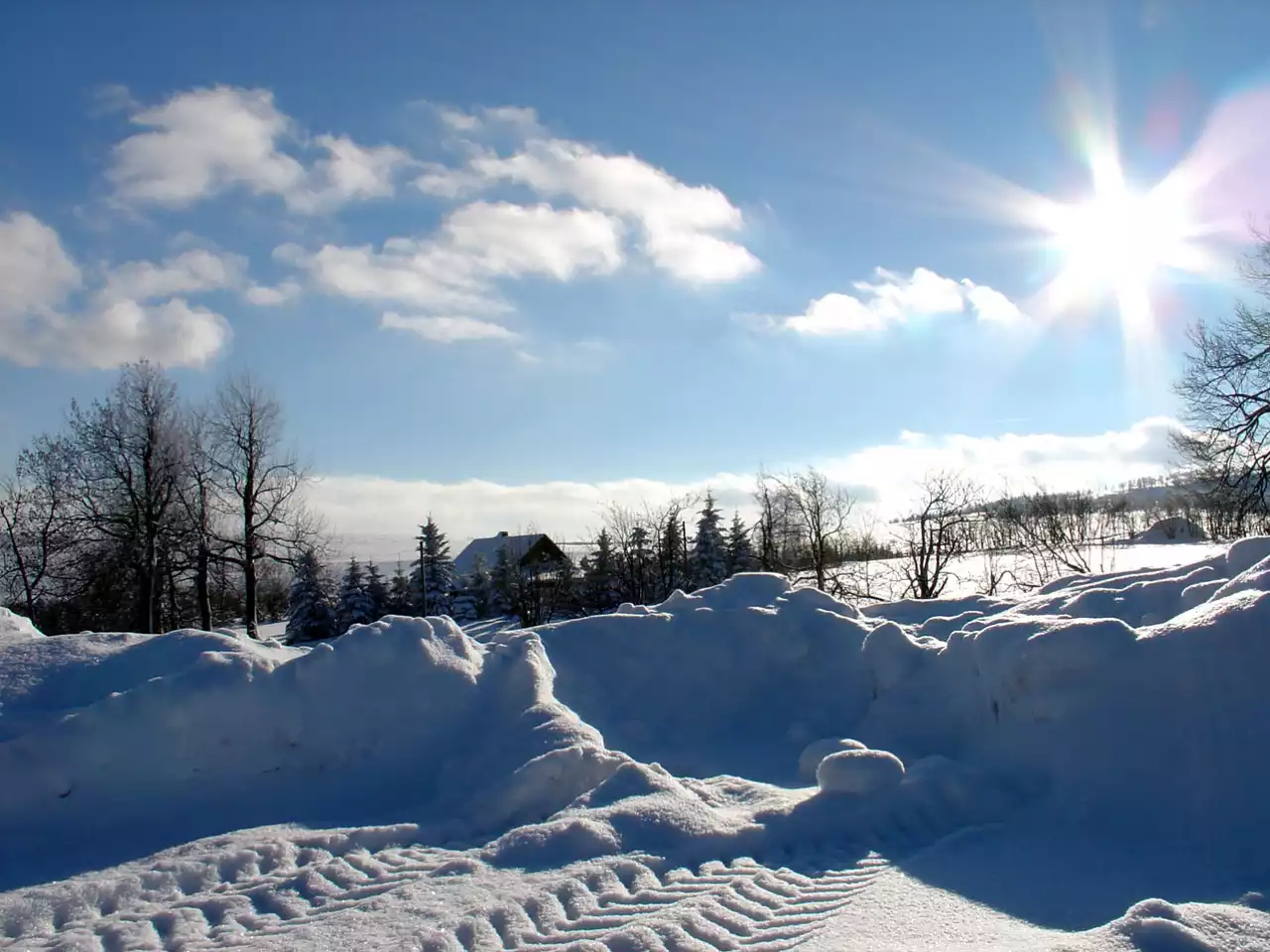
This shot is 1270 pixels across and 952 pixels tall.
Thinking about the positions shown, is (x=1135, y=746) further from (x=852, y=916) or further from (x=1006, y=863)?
(x=852, y=916)

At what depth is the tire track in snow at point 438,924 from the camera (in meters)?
3.05

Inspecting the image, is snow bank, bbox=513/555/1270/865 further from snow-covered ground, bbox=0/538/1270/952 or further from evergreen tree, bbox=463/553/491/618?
evergreen tree, bbox=463/553/491/618

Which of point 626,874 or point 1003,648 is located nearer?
point 626,874

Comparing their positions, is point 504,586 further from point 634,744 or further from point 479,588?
point 634,744

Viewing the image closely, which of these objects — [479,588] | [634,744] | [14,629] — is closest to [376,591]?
[479,588]

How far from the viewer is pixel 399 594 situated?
37375 mm

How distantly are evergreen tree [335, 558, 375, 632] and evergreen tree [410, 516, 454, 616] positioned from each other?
8.77 feet

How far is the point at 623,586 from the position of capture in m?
35.5

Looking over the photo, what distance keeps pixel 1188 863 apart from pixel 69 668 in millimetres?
6637

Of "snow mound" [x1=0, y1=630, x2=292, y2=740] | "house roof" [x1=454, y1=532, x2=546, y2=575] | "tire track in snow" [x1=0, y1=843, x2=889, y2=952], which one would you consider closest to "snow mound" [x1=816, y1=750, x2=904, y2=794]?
"tire track in snow" [x1=0, y1=843, x2=889, y2=952]

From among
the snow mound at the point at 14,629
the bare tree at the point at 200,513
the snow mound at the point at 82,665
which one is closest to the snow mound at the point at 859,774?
the snow mound at the point at 82,665

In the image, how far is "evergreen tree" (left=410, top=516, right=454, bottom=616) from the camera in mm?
35906

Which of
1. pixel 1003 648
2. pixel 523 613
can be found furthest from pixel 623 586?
pixel 1003 648

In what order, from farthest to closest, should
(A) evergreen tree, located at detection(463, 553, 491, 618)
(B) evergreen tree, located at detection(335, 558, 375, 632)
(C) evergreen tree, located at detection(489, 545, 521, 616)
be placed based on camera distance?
(A) evergreen tree, located at detection(463, 553, 491, 618) → (C) evergreen tree, located at detection(489, 545, 521, 616) → (B) evergreen tree, located at detection(335, 558, 375, 632)
